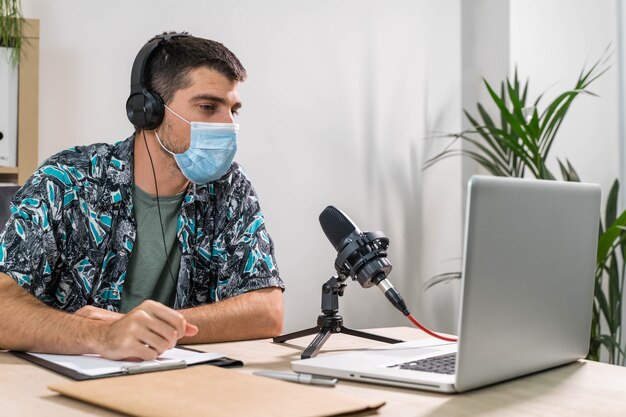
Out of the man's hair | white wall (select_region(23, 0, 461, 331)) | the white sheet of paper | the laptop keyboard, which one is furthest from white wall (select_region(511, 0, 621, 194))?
the white sheet of paper

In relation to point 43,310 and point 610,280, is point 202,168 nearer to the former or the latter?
point 43,310

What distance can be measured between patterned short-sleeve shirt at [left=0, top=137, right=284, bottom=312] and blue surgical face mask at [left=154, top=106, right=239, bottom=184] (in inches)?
1.6

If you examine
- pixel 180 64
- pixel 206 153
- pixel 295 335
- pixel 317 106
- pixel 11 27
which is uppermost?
pixel 11 27

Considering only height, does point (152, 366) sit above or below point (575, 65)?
below

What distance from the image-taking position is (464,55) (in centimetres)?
334

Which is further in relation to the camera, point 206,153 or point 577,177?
point 577,177

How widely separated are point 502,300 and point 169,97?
107 centimetres

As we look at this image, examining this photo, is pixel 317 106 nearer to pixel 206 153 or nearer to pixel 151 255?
pixel 206 153

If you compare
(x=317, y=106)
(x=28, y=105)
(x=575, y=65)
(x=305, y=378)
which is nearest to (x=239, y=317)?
(x=305, y=378)

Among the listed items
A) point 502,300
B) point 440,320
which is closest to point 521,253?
point 502,300

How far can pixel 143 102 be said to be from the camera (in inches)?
66.6

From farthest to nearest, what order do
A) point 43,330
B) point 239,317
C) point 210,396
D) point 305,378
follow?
point 239,317 → point 43,330 → point 305,378 → point 210,396

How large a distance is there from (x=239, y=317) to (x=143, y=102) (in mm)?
583

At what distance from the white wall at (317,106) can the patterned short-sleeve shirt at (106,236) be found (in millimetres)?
869
